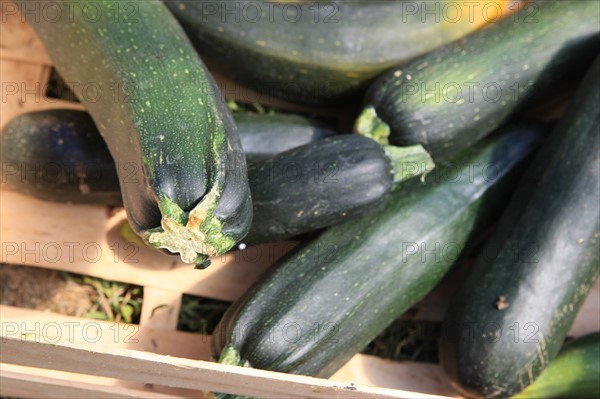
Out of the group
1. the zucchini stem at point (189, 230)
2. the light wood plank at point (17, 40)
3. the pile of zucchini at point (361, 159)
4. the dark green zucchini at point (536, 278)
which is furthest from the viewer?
the light wood plank at point (17, 40)

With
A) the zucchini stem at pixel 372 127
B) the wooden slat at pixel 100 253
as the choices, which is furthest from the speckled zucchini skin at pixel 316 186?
the wooden slat at pixel 100 253

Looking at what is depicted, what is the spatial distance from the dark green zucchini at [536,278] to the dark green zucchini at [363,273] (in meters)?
0.11

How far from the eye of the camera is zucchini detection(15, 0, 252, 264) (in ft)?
4.60

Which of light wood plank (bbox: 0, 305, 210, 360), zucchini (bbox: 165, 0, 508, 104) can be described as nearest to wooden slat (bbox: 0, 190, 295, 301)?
light wood plank (bbox: 0, 305, 210, 360)

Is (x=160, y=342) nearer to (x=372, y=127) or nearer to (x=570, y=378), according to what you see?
(x=372, y=127)

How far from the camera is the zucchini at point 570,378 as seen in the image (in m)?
1.80

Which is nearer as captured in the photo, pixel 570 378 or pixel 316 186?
pixel 316 186

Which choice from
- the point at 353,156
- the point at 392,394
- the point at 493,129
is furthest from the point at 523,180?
the point at 392,394

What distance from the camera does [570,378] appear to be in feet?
5.90

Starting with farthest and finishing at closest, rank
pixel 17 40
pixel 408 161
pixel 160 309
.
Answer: pixel 17 40 → pixel 160 309 → pixel 408 161

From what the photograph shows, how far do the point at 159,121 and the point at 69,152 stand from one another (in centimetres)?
42

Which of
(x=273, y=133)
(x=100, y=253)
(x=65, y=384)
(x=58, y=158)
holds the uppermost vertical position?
(x=273, y=133)

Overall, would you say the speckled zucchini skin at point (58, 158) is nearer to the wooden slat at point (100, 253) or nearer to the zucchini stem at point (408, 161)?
the wooden slat at point (100, 253)

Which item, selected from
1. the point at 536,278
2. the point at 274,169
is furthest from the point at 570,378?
the point at 274,169
